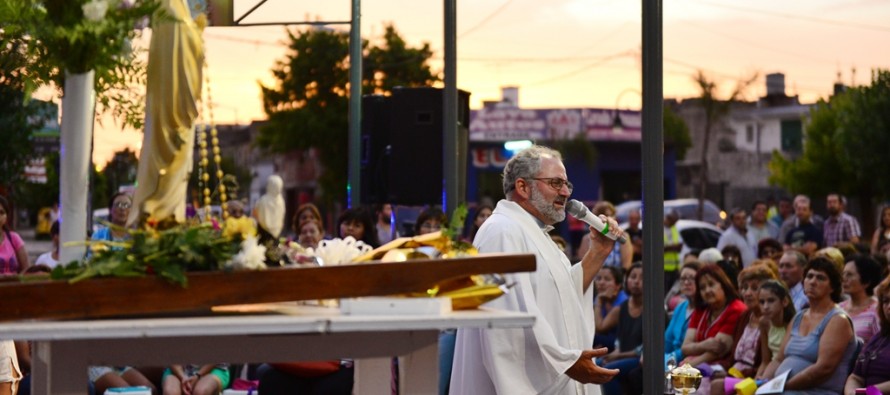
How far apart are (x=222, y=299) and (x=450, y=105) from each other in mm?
6318

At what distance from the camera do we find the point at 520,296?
20.4 feet

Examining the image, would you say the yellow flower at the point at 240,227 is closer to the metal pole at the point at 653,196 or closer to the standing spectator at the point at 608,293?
the metal pole at the point at 653,196

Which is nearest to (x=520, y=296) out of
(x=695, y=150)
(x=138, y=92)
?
(x=138, y=92)

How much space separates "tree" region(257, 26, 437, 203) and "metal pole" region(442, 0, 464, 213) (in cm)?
4243

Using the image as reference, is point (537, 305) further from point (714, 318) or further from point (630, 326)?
point (630, 326)

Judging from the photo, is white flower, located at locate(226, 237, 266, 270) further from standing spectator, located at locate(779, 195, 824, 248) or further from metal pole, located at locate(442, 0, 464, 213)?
standing spectator, located at locate(779, 195, 824, 248)

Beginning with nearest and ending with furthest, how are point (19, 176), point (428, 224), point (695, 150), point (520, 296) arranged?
point (520, 296) → point (428, 224) → point (19, 176) → point (695, 150)

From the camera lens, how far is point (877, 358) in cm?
→ 902

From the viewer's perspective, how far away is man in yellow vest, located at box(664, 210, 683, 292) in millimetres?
18438

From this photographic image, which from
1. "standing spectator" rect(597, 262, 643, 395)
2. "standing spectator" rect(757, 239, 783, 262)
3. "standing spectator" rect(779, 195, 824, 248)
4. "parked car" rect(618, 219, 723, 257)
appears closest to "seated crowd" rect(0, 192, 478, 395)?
"standing spectator" rect(597, 262, 643, 395)

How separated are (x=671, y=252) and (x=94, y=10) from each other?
16.2 meters

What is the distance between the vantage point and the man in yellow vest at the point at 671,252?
18.4 metres

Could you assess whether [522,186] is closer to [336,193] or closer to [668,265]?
[668,265]

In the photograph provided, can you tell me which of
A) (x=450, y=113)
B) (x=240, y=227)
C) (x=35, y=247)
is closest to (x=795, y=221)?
(x=450, y=113)
